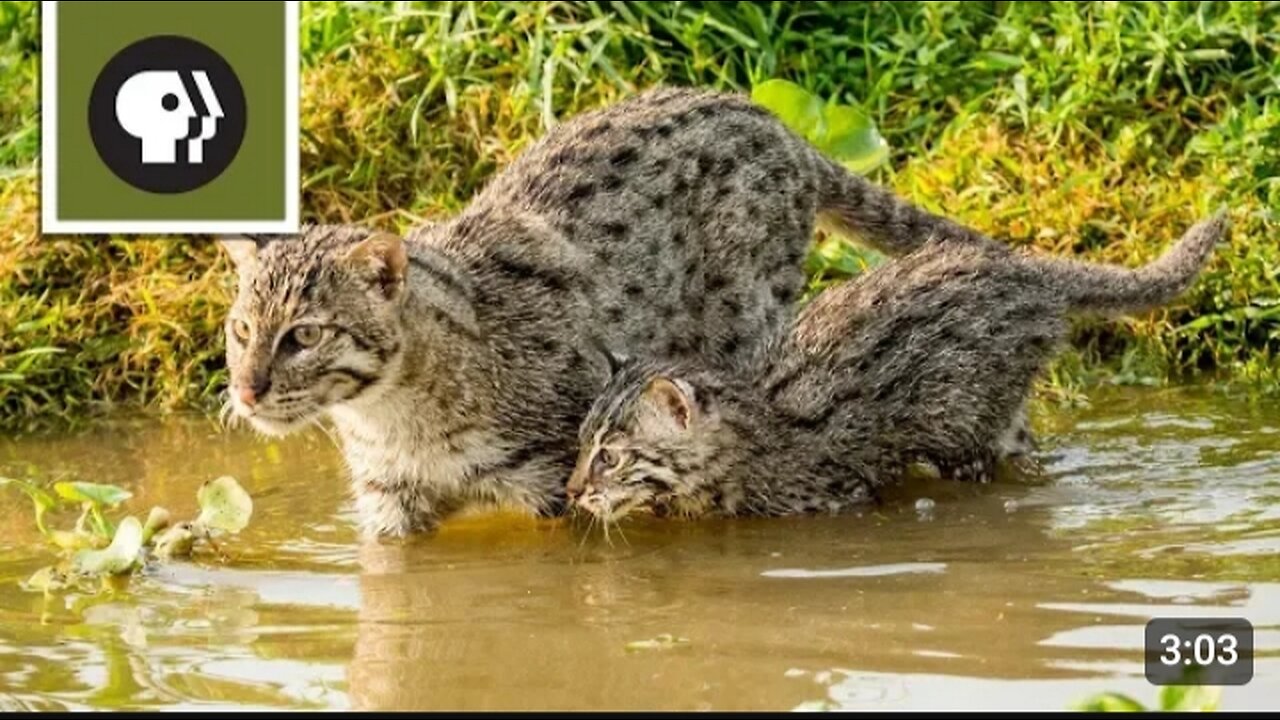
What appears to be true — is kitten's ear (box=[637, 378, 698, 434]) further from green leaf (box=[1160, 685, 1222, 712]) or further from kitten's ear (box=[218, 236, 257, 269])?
green leaf (box=[1160, 685, 1222, 712])

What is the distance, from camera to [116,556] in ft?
25.8

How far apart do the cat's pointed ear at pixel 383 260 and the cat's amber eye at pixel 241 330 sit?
389mm

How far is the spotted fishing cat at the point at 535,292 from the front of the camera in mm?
8289

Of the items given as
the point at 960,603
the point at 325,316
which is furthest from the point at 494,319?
the point at 960,603

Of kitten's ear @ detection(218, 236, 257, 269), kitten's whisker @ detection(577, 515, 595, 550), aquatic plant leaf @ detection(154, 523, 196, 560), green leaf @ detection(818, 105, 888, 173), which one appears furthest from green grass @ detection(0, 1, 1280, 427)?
kitten's whisker @ detection(577, 515, 595, 550)

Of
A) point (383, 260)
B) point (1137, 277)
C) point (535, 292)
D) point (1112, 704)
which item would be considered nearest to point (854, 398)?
point (535, 292)

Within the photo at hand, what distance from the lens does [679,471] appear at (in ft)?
28.2

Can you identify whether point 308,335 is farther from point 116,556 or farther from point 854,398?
point 854,398

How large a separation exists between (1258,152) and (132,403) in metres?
4.68

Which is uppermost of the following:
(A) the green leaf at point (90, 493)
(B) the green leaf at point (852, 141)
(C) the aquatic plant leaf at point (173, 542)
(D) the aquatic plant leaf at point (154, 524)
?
(B) the green leaf at point (852, 141)

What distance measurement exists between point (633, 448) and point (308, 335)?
1114mm
